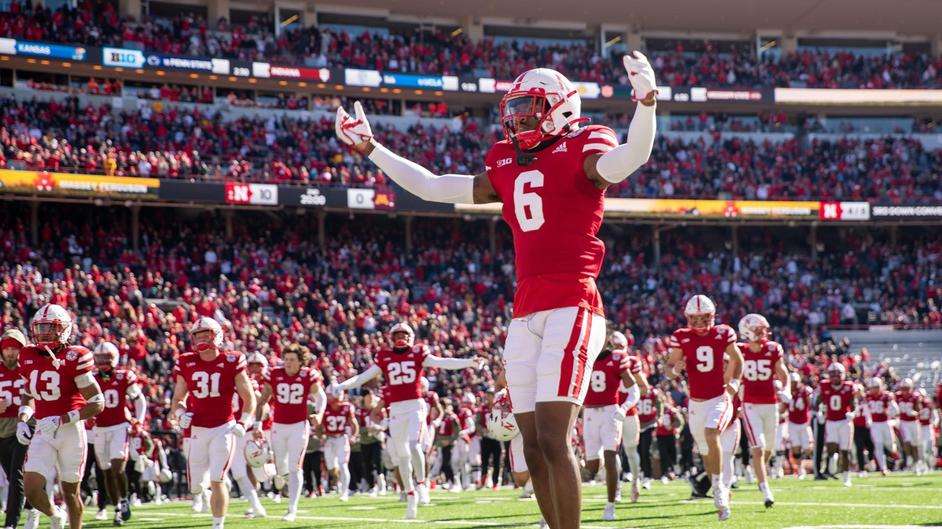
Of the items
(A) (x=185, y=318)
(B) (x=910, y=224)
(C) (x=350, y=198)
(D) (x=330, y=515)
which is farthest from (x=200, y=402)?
(B) (x=910, y=224)

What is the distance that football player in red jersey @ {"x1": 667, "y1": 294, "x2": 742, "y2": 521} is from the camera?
469 inches

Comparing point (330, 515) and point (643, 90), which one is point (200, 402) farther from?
point (643, 90)

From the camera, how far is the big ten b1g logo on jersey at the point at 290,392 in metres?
14.7

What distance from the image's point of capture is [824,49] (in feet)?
163

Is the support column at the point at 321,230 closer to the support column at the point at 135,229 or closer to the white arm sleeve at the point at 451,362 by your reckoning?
the support column at the point at 135,229

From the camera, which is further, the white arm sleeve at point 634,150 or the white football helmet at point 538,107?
the white football helmet at point 538,107

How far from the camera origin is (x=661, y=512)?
12242 millimetres

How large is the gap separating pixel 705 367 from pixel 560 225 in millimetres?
6734

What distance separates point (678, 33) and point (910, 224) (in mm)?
12504

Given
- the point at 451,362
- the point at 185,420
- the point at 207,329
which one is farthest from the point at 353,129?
the point at 451,362

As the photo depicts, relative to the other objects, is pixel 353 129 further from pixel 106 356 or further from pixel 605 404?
pixel 106 356

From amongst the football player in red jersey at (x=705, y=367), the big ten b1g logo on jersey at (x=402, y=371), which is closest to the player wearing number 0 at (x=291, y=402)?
the big ten b1g logo on jersey at (x=402, y=371)

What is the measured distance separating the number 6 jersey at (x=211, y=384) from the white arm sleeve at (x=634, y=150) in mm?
6843

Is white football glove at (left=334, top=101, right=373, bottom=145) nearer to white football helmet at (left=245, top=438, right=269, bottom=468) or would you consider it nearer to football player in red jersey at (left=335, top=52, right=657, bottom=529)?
football player in red jersey at (left=335, top=52, right=657, bottom=529)
